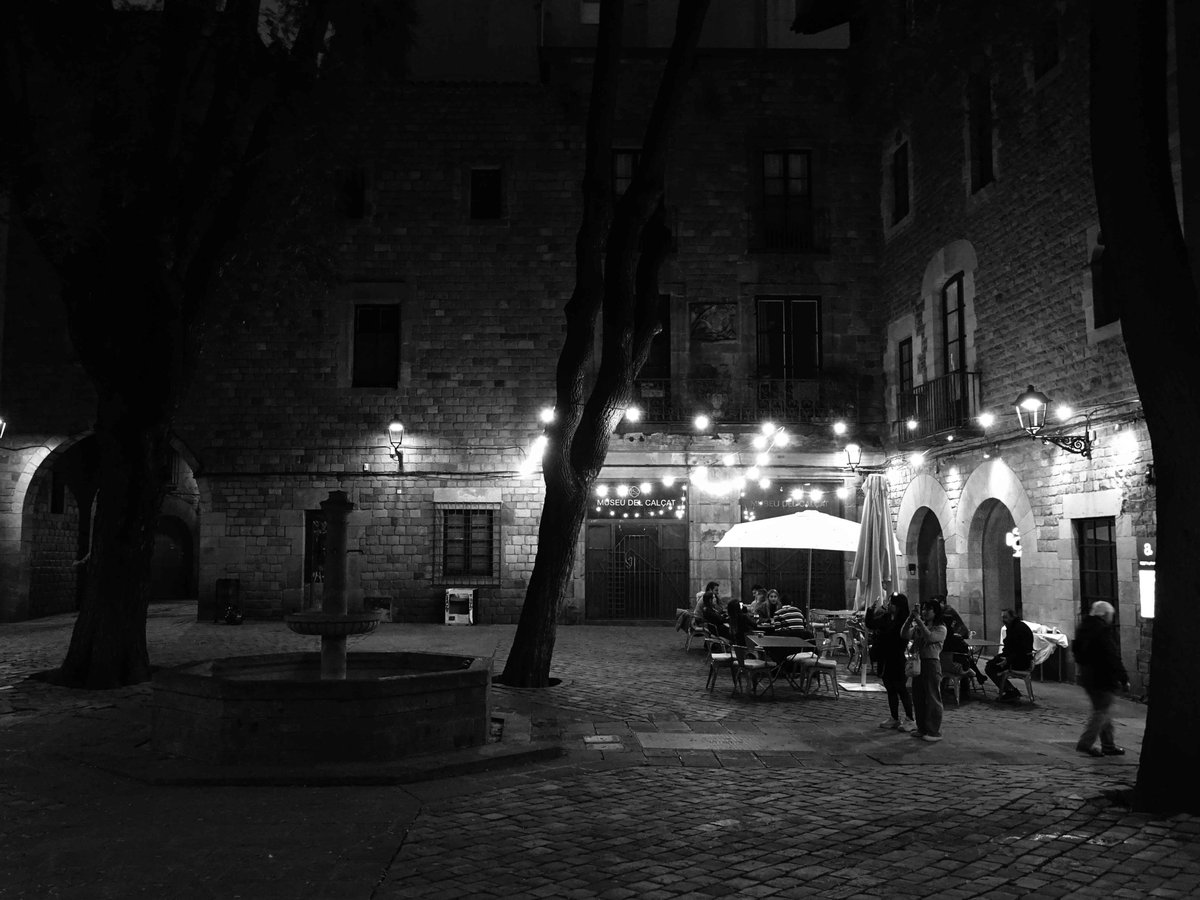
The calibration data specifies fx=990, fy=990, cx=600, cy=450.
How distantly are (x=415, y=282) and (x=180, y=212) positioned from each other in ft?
26.8

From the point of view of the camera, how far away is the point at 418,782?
717 centimetres

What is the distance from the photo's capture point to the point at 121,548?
39.6ft

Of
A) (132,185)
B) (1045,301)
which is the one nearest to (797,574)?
(1045,301)

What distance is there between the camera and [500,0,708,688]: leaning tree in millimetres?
11641

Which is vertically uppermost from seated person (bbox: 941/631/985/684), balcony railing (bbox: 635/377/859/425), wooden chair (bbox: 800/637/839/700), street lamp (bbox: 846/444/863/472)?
balcony railing (bbox: 635/377/859/425)

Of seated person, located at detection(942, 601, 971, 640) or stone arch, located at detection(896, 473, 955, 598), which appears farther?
stone arch, located at detection(896, 473, 955, 598)

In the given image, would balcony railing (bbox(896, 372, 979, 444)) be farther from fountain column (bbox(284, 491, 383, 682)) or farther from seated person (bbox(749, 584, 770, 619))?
fountain column (bbox(284, 491, 383, 682))

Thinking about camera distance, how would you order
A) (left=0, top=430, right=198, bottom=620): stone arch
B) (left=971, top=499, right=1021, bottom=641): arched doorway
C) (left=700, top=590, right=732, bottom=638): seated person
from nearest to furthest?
1. (left=700, top=590, right=732, bottom=638): seated person
2. (left=971, top=499, right=1021, bottom=641): arched doorway
3. (left=0, top=430, right=198, bottom=620): stone arch

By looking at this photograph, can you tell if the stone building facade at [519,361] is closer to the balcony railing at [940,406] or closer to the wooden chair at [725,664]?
the balcony railing at [940,406]

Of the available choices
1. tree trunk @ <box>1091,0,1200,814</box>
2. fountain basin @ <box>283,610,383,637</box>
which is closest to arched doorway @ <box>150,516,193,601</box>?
fountain basin @ <box>283,610,383,637</box>

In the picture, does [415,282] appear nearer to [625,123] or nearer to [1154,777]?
[625,123]

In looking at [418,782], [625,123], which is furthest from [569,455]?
[625,123]

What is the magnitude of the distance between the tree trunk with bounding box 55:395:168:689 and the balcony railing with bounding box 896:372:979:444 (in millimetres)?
11659

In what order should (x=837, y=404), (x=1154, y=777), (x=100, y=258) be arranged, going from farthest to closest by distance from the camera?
(x=837, y=404)
(x=100, y=258)
(x=1154, y=777)
